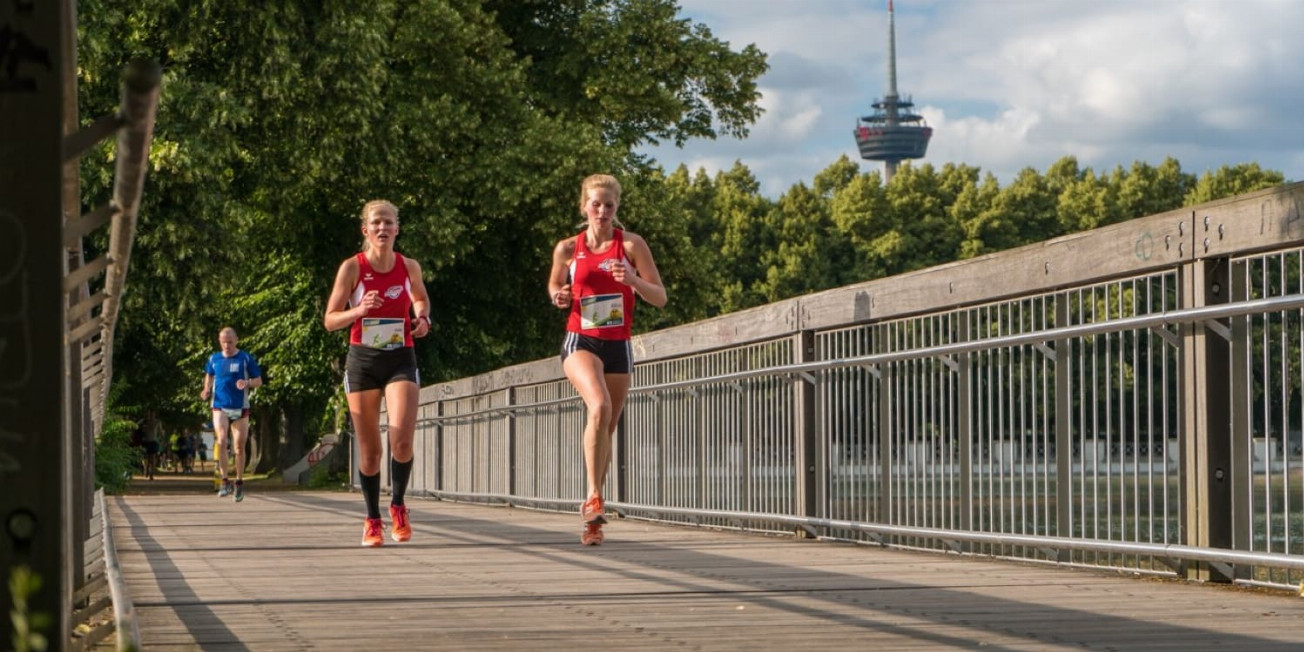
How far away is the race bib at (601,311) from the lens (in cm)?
948

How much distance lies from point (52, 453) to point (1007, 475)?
237 inches

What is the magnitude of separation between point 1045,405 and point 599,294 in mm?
2565

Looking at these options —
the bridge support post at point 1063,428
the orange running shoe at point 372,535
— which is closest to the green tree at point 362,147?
the orange running shoe at point 372,535

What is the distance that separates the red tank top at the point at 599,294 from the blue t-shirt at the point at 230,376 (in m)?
11.7

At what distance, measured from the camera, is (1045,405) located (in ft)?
25.6

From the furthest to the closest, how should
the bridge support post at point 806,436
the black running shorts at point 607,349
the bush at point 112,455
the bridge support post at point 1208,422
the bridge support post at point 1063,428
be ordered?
1. the bush at point 112,455
2. the bridge support post at point 806,436
3. the black running shorts at point 607,349
4. the bridge support post at point 1063,428
5. the bridge support post at point 1208,422

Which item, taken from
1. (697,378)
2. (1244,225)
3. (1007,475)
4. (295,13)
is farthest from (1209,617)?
(295,13)

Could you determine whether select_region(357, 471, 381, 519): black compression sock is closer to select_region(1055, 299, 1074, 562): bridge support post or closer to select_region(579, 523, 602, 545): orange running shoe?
select_region(579, 523, 602, 545): orange running shoe

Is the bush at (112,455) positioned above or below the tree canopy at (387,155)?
below

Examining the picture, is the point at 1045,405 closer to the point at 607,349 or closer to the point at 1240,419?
the point at 1240,419

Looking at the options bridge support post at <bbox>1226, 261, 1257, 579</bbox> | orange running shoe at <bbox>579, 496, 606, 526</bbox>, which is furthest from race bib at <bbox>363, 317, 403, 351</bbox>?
bridge support post at <bbox>1226, 261, 1257, 579</bbox>

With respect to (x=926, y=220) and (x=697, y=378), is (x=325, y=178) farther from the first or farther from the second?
(x=926, y=220)

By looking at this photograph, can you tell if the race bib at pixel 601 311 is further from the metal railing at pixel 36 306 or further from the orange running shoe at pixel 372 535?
the metal railing at pixel 36 306

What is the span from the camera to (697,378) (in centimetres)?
1227
